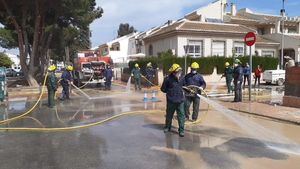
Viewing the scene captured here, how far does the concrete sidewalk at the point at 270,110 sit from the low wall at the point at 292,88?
0.42m

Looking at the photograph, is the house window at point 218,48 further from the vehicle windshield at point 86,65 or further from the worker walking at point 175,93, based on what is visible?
the worker walking at point 175,93

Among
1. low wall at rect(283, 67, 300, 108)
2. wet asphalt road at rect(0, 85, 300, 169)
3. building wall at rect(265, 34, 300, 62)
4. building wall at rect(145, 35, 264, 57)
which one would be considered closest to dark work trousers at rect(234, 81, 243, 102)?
low wall at rect(283, 67, 300, 108)

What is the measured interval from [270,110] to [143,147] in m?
7.20

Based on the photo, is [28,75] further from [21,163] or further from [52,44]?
[21,163]

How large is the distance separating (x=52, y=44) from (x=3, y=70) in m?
27.1

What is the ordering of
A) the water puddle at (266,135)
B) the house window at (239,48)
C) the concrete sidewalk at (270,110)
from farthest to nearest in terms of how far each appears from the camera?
the house window at (239,48) < the concrete sidewalk at (270,110) < the water puddle at (266,135)

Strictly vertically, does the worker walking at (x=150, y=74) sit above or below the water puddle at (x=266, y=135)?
above

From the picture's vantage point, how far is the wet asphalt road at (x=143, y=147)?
7316 mm

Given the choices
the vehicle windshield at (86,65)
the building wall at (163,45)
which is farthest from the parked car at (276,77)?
the vehicle windshield at (86,65)

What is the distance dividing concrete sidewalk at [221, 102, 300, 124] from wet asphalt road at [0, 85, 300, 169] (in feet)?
1.85

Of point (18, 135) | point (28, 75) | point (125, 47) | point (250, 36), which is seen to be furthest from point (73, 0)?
point (125, 47)

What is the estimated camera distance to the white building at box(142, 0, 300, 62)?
36406mm

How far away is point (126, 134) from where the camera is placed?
33.8 ft

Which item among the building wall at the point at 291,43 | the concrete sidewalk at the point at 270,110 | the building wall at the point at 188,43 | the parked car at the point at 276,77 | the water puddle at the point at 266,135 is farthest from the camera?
the building wall at the point at 291,43
